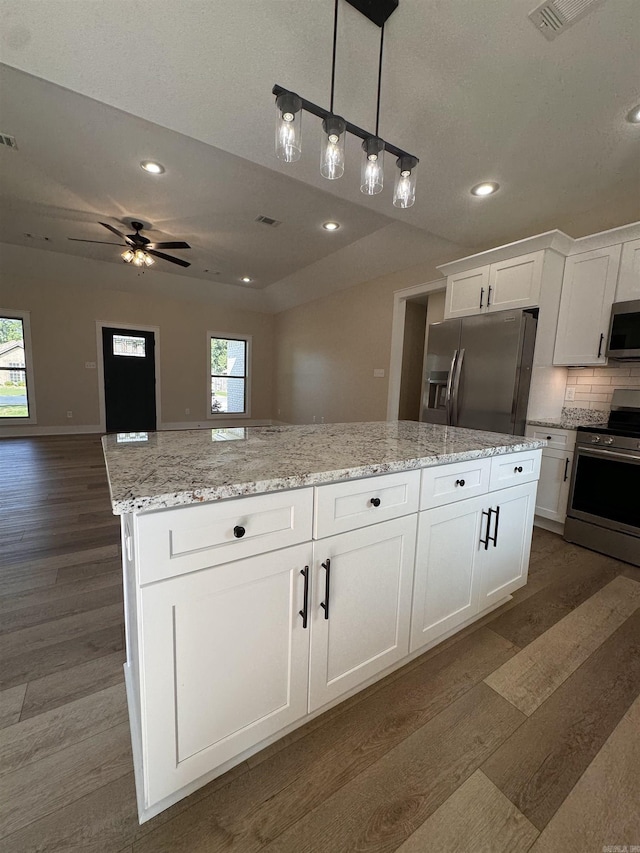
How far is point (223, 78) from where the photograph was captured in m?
1.80

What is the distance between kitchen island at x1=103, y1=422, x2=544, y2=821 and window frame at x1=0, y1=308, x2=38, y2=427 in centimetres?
629

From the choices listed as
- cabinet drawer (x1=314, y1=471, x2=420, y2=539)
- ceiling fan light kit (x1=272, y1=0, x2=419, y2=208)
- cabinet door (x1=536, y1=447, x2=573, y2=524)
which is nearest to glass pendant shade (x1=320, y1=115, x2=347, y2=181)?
ceiling fan light kit (x1=272, y1=0, x2=419, y2=208)

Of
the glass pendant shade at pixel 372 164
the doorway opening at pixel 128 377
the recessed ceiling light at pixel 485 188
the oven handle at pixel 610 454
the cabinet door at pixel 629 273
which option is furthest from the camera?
the doorway opening at pixel 128 377

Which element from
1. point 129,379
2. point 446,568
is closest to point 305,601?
point 446,568

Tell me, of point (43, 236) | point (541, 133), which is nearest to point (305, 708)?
point (541, 133)

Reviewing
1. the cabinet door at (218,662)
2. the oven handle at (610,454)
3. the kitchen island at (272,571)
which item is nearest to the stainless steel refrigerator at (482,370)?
the oven handle at (610,454)

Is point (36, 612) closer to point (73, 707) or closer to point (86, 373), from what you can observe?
point (73, 707)

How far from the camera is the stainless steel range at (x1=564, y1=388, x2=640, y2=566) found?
7.83ft

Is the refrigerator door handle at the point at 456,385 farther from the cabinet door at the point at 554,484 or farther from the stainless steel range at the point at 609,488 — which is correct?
the stainless steel range at the point at 609,488

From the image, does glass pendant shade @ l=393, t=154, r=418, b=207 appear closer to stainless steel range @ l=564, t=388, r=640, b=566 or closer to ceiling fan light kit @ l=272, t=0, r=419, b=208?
ceiling fan light kit @ l=272, t=0, r=419, b=208

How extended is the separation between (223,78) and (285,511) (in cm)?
223

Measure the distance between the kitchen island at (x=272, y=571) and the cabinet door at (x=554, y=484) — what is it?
1609 millimetres

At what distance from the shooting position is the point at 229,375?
8.02m

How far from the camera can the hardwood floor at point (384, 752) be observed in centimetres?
93
